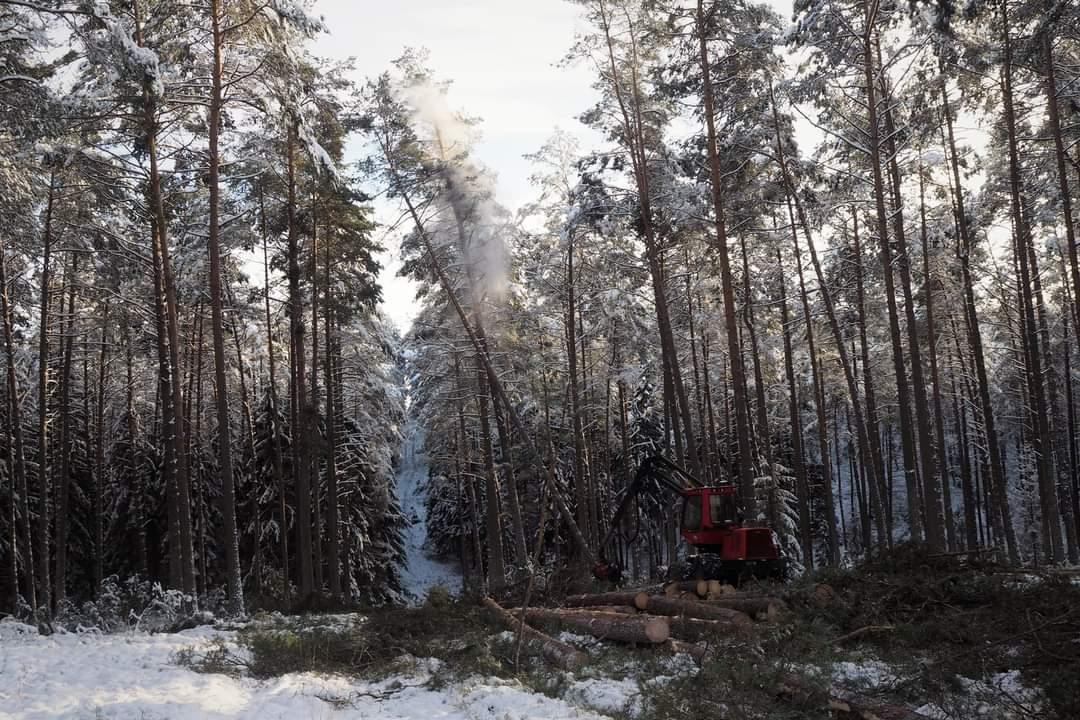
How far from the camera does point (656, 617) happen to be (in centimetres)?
1037

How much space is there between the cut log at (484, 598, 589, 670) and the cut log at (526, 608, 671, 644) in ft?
1.32

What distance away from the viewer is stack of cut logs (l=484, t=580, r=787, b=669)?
10188 millimetres

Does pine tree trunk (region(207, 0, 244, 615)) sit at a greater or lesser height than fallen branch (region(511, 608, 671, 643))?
greater

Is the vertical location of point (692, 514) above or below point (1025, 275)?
below

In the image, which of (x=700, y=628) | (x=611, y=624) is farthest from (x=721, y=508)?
(x=611, y=624)

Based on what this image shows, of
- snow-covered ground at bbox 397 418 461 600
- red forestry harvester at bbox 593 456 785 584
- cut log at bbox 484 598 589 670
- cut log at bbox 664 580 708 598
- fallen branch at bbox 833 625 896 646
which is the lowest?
snow-covered ground at bbox 397 418 461 600

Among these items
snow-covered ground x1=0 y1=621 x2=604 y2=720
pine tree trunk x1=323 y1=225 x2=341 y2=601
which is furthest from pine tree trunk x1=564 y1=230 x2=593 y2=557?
snow-covered ground x1=0 y1=621 x2=604 y2=720

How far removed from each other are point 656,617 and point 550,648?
4.91 feet

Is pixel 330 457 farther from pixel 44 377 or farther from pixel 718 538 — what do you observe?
pixel 718 538

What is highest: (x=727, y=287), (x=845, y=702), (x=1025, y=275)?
(x=1025, y=275)

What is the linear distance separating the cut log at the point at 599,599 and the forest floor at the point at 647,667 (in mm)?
1572

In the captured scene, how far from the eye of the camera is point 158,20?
14.2m

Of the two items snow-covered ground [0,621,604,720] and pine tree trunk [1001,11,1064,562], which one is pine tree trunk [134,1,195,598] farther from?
pine tree trunk [1001,11,1064,562]

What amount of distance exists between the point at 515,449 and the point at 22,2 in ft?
73.4
